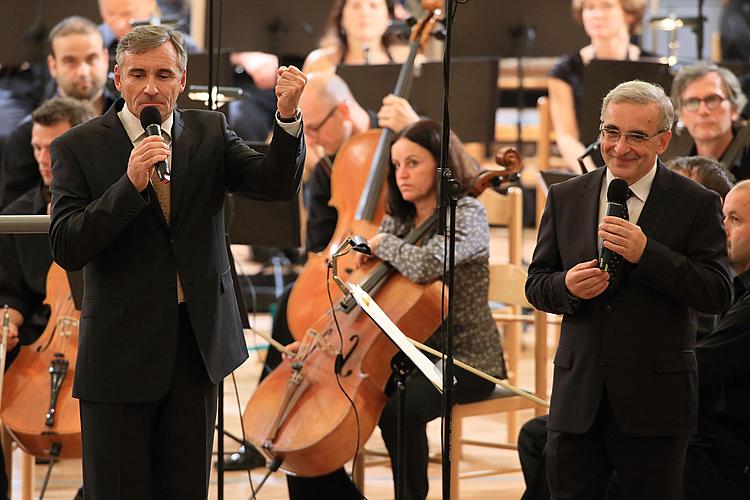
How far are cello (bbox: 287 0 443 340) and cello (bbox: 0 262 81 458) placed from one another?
2.29ft

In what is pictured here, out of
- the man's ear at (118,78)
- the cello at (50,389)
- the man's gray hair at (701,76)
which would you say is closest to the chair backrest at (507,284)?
the man's gray hair at (701,76)

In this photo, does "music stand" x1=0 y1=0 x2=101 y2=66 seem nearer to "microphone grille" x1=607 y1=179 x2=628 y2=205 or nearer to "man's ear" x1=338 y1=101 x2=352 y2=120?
"man's ear" x1=338 y1=101 x2=352 y2=120

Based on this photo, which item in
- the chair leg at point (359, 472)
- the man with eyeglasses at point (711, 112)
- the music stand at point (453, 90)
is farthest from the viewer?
the music stand at point (453, 90)

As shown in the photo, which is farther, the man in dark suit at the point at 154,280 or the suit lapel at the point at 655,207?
the suit lapel at the point at 655,207

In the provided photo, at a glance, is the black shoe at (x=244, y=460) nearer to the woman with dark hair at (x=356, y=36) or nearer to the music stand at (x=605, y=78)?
the music stand at (x=605, y=78)

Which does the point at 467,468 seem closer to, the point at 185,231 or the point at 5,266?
the point at 5,266

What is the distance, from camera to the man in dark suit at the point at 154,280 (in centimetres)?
230

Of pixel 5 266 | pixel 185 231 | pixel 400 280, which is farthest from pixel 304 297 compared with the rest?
pixel 185 231

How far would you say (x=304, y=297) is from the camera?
3.60 m

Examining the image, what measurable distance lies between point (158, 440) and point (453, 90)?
280cm

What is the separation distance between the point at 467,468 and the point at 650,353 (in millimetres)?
1791

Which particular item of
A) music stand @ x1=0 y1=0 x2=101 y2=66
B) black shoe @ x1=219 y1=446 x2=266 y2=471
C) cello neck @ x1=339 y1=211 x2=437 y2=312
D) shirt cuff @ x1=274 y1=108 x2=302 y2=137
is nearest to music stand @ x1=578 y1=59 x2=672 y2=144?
cello neck @ x1=339 y1=211 x2=437 y2=312

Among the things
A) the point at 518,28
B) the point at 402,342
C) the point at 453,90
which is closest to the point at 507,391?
the point at 402,342

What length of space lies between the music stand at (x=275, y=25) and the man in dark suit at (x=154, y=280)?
3340mm
